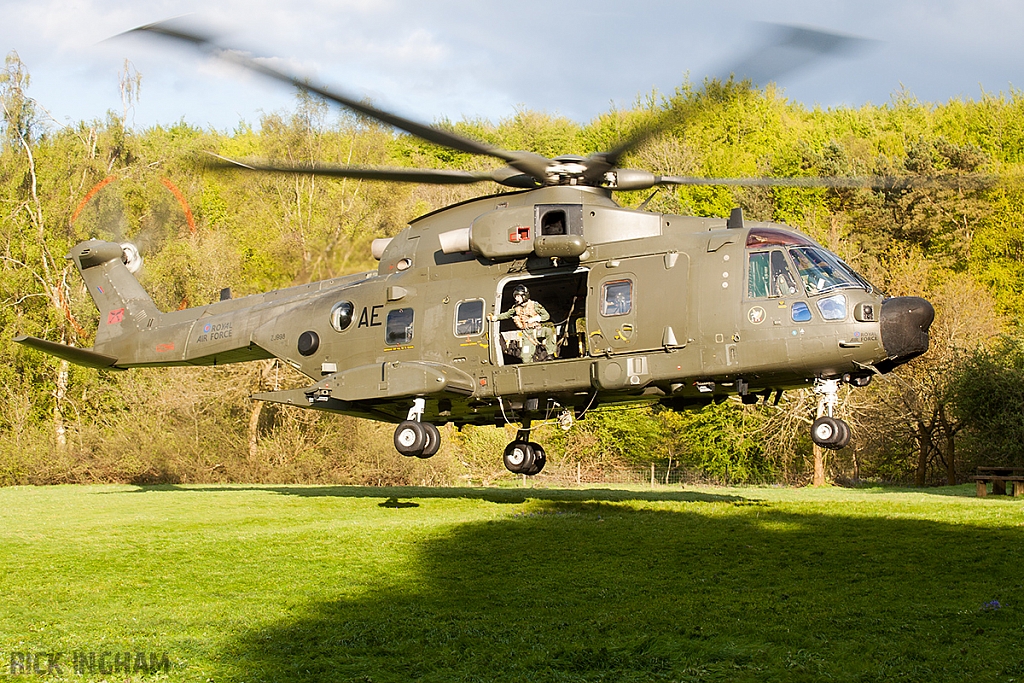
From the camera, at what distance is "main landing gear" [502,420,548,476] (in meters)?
17.7

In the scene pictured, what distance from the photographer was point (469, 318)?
53.8 feet

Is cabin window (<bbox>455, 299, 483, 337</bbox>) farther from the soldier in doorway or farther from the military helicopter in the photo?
the soldier in doorway

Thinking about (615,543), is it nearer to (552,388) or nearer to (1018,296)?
(552,388)

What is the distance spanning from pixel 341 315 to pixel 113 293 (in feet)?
21.9

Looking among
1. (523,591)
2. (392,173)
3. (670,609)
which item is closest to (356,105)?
(392,173)

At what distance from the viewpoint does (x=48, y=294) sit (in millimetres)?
38344

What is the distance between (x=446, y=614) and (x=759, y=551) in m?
5.03

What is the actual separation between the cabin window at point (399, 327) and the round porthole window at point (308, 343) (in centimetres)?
165

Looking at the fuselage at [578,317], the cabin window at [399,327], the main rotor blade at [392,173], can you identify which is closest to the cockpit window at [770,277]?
the fuselage at [578,317]

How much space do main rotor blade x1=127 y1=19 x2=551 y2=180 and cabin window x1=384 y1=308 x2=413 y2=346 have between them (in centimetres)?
325

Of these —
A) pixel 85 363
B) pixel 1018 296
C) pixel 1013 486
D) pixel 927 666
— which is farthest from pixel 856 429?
pixel 927 666

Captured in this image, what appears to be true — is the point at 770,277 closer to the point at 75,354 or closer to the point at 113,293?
the point at 75,354

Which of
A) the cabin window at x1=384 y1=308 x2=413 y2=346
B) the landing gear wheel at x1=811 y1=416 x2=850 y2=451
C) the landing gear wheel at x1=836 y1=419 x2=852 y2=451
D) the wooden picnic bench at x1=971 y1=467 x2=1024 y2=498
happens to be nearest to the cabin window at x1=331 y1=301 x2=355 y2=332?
the cabin window at x1=384 y1=308 x2=413 y2=346

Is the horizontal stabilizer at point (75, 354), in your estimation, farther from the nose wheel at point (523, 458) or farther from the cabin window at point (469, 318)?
the nose wheel at point (523, 458)
